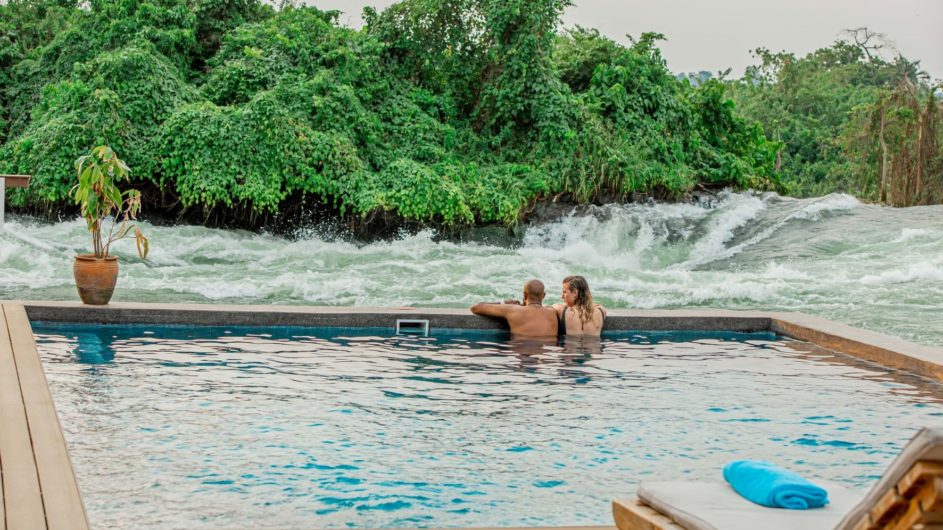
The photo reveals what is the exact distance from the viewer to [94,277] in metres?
8.34

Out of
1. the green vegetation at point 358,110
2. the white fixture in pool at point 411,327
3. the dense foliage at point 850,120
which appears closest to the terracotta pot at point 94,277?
the white fixture in pool at point 411,327

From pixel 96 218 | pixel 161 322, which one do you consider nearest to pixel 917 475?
pixel 161 322

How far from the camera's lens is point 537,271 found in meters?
14.2

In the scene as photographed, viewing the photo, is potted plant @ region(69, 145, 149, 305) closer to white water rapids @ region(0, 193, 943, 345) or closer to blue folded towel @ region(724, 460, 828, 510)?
white water rapids @ region(0, 193, 943, 345)

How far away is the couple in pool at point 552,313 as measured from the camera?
→ 27.5 feet

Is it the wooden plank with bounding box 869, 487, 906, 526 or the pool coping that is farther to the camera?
the pool coping

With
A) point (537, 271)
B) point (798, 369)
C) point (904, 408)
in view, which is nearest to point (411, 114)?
point (537, 271)

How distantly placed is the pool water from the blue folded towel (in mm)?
962

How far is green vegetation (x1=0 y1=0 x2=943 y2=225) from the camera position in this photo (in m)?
16.6

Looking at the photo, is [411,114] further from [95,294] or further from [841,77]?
[841,77]

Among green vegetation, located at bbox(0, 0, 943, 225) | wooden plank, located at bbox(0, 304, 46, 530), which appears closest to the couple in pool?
wooden plank, located at bbox(0, 304, 46, 530)

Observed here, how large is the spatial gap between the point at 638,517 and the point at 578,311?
222 inches

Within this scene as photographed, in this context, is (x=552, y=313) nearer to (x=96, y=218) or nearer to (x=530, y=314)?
(x=530, y=314)

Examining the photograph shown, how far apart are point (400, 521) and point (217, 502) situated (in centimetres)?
66
